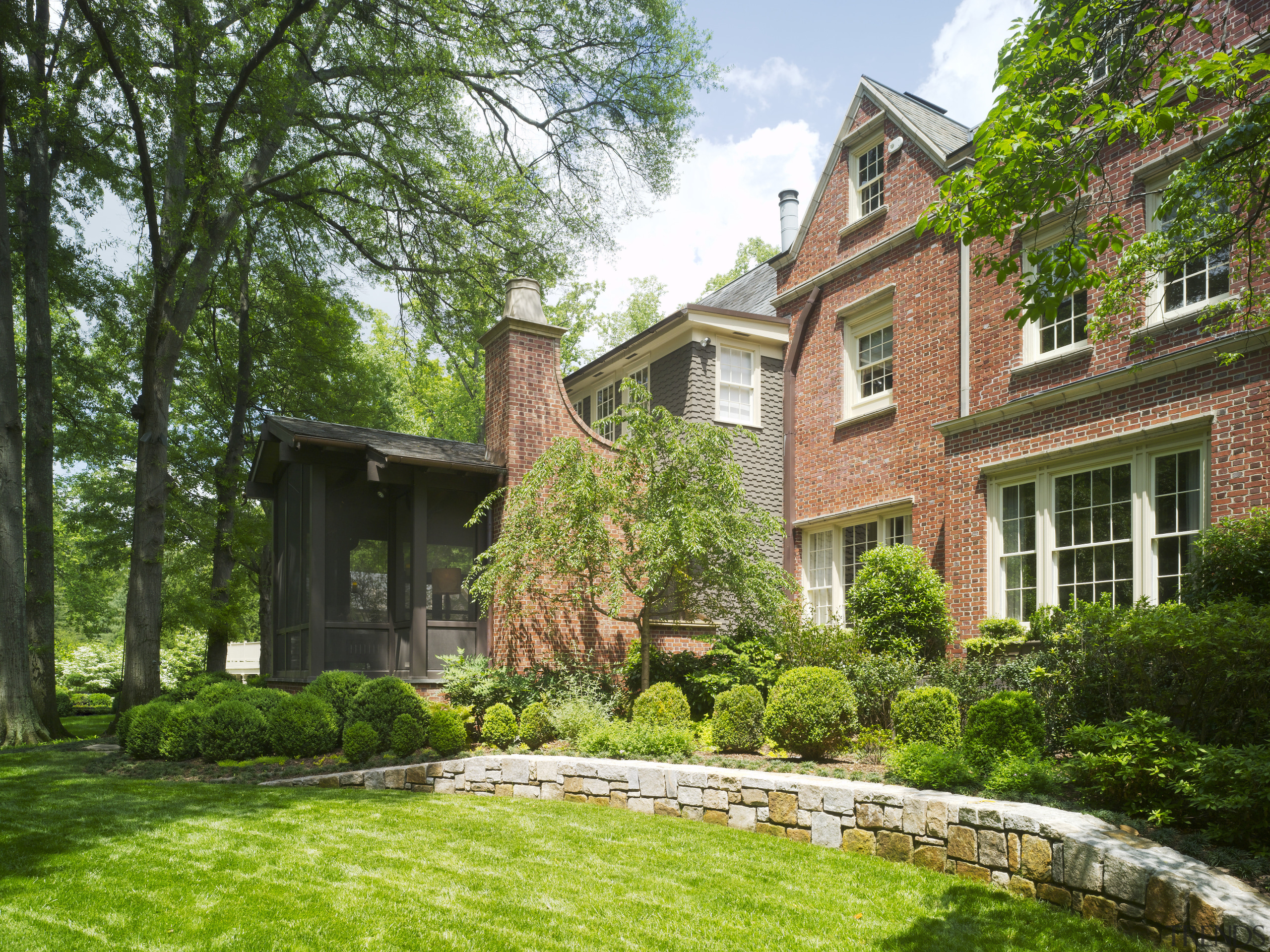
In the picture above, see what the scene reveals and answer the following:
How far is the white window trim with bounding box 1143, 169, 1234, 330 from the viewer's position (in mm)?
8586

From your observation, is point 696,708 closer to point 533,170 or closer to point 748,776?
point 748,776

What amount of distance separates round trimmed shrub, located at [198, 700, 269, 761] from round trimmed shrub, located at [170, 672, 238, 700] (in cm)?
246

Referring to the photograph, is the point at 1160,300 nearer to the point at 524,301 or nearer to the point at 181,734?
the point at 524,301

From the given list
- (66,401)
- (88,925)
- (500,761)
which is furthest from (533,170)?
(88,925)

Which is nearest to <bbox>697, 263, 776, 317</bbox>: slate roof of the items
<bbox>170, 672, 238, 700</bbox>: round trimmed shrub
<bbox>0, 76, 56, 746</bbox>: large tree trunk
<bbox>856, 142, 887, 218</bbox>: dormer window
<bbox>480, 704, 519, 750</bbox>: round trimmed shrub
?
<bbox>856, 142, 887, 218</bbox>: dormer window

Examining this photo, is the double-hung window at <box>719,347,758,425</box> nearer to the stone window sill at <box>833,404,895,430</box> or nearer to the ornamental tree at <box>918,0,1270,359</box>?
the stone window sill at <box>833,404,895,430</box>

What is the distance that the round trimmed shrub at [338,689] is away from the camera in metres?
9.62

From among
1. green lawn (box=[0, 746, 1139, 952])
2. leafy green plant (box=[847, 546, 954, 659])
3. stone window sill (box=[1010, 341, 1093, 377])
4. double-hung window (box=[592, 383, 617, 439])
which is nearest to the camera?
green lawn (box=[0, 746, 1139, 952])

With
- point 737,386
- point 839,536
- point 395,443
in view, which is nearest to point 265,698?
point 395,443

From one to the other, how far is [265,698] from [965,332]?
33.1 feet

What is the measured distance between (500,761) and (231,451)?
13375mm

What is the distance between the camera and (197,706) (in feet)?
30.5

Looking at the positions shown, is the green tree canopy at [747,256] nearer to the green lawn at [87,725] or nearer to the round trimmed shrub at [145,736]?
the green lawn at [87,725]

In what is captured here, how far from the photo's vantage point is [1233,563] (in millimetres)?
7355
